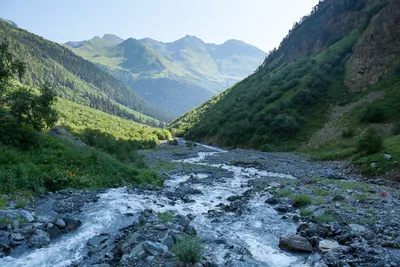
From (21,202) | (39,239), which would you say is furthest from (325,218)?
(21,202)

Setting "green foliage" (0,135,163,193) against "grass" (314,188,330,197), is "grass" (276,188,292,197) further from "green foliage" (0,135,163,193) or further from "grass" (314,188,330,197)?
"green foliage" (0,135,163,193)

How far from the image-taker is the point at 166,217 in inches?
565

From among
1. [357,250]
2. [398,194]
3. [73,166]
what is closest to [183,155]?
[73,166]

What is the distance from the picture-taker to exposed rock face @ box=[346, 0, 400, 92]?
59125mm

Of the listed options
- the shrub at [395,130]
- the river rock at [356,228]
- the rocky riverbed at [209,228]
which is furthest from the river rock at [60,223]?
the shrub at [395,130]

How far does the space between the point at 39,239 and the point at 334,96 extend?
235 ft

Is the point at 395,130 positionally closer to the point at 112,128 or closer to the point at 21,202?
the point at 21,202

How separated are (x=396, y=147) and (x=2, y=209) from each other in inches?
1296

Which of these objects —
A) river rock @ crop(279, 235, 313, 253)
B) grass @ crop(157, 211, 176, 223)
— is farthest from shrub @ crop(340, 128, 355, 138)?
grass @ crop(157, 211, 176, 223)

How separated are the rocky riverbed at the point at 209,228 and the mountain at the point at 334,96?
24.2 m

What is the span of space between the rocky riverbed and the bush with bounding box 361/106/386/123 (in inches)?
1176

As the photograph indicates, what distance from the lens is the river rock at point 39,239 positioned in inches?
420

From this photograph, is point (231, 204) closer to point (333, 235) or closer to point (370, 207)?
point (333, 235)

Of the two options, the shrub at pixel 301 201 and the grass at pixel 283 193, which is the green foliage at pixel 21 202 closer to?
the shrub at pixel 301 201
